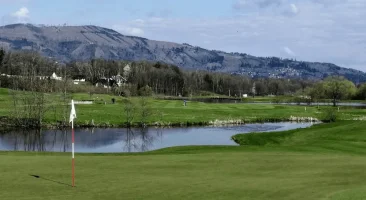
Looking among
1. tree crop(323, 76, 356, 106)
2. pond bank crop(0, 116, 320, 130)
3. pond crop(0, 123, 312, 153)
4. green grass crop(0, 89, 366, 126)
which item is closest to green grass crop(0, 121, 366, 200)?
pond crop(0, 123, 312, 153)

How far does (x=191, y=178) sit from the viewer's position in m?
19.8

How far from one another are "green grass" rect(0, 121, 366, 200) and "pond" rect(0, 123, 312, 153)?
87.1ft

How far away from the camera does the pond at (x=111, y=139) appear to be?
5431 centimetres

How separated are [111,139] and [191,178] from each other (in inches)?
1782

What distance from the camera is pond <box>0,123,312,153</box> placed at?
5431cm

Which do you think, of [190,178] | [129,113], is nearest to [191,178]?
[190,178]

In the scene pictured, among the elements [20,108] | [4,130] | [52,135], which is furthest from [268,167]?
[20,108]

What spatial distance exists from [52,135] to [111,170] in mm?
48568

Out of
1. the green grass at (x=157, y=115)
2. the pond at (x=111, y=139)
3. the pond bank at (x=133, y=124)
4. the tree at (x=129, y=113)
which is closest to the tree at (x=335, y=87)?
the green grass at (x=157, y=115)

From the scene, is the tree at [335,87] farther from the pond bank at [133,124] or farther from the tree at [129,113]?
the tree at [129,113]

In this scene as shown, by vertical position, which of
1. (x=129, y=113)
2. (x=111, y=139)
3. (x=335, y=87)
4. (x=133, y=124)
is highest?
(x=335, y=87)

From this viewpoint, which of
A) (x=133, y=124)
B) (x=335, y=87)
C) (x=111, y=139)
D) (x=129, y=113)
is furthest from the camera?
(x=335, y=87)

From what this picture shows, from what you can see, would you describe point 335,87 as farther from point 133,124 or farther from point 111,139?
point 111,139

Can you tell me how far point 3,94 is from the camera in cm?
12625
